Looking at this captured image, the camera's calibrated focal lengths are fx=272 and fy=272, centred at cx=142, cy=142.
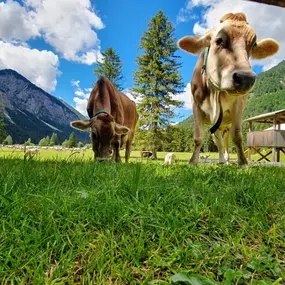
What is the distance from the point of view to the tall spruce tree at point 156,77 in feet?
103

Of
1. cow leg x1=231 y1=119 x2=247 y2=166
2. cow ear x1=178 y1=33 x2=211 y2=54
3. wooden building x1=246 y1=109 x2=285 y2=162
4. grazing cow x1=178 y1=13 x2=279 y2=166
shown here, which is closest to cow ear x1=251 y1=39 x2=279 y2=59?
grazing cow x1=178 y1=13 x2=279 y2=166

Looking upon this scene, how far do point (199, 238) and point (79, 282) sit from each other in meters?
0.79

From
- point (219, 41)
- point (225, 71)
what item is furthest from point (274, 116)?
point (225, 71)

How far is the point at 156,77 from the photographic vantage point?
31.8 meters

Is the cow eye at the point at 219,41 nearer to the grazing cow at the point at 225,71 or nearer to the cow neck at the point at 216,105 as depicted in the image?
the grazing cow at the point at 225,71

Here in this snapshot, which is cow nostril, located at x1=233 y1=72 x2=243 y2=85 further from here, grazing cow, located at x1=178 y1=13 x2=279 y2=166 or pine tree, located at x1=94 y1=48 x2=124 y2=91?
pine tree, located at x1=94 y1=48 x2=124 y2=91

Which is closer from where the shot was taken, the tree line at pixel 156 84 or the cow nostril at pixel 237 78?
the cow nostril at pixel 237 78

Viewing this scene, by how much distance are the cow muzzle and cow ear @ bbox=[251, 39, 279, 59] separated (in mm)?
1664

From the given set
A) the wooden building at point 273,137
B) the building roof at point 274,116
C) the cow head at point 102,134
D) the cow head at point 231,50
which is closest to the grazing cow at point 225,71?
the cow head at point 231,50

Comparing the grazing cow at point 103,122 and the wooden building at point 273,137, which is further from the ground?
the wooden building at point 273,137

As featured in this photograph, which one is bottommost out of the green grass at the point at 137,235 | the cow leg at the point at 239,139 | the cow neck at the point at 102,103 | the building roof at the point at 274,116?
the green grass at the point at 137,235

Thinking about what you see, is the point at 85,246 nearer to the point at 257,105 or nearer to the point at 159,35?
the point at 159,35

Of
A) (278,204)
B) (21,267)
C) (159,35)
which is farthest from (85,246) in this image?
(159,35)

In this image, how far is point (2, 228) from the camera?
63.9 inches
